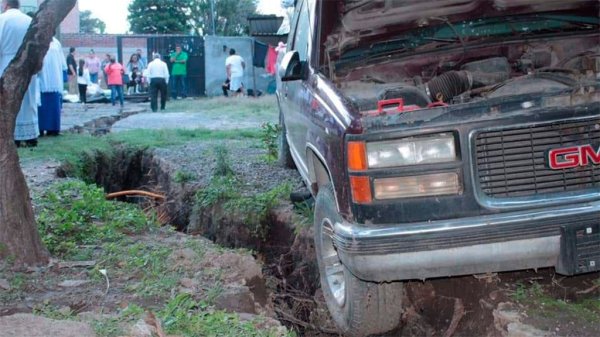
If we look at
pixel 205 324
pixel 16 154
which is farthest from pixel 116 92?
pixel 205 324

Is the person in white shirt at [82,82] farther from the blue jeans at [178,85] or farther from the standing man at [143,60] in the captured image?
the standing man at [143,60]

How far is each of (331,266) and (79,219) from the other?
96.4 inches

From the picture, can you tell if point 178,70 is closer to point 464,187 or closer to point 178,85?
point 178,85

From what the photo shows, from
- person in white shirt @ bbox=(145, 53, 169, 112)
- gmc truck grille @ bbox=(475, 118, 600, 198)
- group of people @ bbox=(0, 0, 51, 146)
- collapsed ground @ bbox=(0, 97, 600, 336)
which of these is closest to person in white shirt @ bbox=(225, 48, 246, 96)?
person in white shirt @ bbox=(145, 53, 169, 112)

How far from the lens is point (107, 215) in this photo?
625 cm

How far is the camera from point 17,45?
9625 mm

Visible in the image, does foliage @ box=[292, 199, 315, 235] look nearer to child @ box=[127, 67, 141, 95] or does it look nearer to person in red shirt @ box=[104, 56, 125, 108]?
person in red shirt @ box=[104, 56, 125, 108]

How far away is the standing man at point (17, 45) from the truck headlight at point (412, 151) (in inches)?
276

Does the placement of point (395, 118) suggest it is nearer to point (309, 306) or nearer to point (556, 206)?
point (556, 206)

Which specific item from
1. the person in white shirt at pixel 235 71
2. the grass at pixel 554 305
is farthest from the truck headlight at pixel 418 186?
the person in white shirt at pixel 235 71

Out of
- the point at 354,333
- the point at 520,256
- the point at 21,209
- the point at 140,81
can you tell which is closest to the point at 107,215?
the point at 21,209

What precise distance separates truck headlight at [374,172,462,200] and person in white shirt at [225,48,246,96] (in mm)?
21481

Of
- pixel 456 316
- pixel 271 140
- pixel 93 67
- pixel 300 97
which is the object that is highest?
pixel 93 67

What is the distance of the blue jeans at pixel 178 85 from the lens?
27.1 metres
